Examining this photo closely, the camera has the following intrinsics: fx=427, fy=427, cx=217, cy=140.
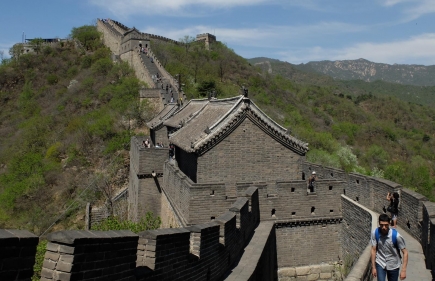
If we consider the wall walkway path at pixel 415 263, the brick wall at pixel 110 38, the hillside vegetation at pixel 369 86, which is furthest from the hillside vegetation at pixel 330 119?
the hillside vegetation at pixel 369 86

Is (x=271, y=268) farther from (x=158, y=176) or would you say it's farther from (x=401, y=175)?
(x=401, y=175)

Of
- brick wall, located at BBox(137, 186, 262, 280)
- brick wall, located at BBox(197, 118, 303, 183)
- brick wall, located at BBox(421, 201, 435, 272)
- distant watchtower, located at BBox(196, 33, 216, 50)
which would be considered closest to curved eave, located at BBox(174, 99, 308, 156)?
brick wall, located at BBox(197, 118, 303, 183)

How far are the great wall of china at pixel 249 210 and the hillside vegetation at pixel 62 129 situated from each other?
488 inches

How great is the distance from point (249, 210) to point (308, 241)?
11.0 ft

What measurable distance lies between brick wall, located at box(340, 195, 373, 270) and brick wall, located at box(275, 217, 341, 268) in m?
0.32

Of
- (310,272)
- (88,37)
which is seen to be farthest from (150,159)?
(88,37)

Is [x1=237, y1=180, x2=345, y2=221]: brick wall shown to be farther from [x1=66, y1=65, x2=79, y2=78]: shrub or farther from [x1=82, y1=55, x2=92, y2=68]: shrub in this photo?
[x1=66, y1=65, x2=79, y2=78]: shrub

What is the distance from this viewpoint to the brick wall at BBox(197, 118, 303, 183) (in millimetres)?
15062

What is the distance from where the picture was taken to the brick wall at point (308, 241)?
13.9 m

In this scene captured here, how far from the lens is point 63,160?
1457 inches

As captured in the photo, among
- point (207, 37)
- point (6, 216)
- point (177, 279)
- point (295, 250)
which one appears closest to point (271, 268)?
point (295, 250)

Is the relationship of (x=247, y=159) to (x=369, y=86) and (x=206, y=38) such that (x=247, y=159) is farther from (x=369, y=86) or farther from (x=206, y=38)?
(x=369, y=86)

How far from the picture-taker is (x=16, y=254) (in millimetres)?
3625

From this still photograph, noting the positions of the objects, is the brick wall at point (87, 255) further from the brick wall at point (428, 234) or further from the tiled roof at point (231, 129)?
the tiled roof at point (231, 129)
